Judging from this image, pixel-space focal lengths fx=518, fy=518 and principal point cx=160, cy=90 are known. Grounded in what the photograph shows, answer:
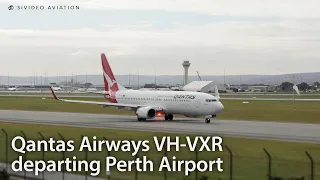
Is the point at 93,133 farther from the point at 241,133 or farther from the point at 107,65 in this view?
the point at 107,65

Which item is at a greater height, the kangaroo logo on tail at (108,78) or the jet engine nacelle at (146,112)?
the kangaroo logo on tail at (108,78)

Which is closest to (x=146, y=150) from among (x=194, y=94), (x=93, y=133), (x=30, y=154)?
(x=30, y=154)

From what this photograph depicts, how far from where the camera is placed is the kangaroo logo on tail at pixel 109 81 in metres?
71.8

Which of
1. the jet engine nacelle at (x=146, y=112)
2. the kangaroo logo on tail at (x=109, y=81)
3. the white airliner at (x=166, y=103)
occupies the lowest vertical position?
the jet engine nacelle at (x=146, y=112)

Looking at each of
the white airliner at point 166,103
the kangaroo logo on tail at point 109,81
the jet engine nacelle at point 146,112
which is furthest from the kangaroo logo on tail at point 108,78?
the jet engine nacelle at point 146,112

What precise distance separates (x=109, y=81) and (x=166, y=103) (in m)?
13.6

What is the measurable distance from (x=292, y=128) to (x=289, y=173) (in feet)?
87.7

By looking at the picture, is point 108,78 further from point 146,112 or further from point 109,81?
point 146,112

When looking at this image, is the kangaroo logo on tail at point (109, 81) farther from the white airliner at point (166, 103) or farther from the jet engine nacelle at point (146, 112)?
the jet engine nacelle at point (146, 112)

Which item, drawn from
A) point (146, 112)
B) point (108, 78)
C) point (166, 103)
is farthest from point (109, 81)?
point (146, 112)

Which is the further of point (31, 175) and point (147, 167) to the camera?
point (147, 167)

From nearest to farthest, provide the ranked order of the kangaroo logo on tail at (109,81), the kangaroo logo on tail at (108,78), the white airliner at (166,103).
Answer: the white airliner at (166,103) < the kangaroo logo on tail at (109,81) < the kangaroo logo on tail at (108,78)

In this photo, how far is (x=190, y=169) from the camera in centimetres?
2598

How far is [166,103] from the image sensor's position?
206 ft
